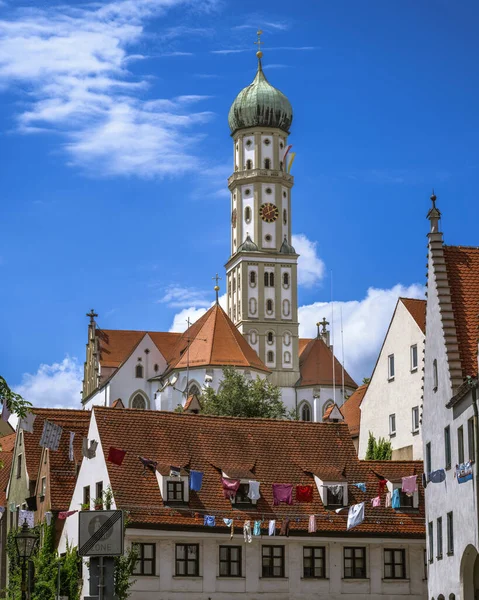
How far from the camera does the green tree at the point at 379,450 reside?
6700 centimetres

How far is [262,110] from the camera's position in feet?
554

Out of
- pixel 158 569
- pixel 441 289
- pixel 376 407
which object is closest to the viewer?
pixel 441 289

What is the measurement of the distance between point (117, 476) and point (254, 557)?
5.93m

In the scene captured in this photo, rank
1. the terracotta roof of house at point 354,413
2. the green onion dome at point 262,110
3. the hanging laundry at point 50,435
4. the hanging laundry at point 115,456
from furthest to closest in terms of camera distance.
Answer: the green onion dome at point 262,110 < the terracotta roof of house at point 354,413 < the hanging laundry at point 115,456 < the hanging laundry at point 50,435

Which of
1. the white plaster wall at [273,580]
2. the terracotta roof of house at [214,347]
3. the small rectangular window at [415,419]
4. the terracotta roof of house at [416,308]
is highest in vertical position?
the terracotta roof of house at [214,347]

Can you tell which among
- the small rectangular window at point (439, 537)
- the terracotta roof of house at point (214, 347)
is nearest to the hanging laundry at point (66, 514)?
the small rectangular window at point (439, 537)

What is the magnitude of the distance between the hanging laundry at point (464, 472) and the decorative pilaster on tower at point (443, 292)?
235 cm

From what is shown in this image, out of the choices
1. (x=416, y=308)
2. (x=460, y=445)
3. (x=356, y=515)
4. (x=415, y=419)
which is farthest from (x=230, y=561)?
(x=416, y=308)

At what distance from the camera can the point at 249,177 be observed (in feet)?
546

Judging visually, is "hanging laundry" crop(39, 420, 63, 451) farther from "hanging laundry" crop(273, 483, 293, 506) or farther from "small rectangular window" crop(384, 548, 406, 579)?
"small rectangular window" crop(384, 548, 406, 579)

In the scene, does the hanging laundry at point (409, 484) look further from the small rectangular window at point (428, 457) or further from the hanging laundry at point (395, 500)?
the small rectangular window at point (428, 457)

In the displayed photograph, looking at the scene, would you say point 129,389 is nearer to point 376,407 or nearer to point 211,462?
point 376,407

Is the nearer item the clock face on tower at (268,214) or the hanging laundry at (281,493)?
the hanging laundry at (281,493)

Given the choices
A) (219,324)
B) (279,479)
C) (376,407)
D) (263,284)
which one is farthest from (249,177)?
(279,479)
